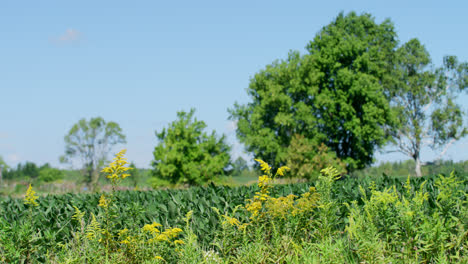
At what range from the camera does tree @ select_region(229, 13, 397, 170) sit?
3045 centimetres

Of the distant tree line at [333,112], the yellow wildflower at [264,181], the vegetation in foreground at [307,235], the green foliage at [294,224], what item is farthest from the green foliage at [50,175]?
the yellow wildflower at [264,181]

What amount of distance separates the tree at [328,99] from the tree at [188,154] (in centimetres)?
371

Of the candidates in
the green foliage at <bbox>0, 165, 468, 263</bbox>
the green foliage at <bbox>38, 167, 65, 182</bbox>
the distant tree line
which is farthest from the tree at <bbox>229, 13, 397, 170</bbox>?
the green foliage at <bbox>38, 167, 65, 182</bbox>

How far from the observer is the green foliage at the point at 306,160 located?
94.8 feet

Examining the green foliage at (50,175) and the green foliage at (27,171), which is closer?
the green foliage at (50,175)

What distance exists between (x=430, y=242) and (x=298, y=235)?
1.74 m

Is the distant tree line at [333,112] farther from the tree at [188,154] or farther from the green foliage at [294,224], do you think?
the green foliage at [294,224]

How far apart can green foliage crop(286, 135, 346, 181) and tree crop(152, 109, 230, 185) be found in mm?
4827

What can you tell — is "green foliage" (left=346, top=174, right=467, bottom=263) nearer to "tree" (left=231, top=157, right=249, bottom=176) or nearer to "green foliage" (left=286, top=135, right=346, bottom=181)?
"green foliage" (left=286, top=135, right=346, bottom=181)

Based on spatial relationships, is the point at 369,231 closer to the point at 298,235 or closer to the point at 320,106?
the point at 298,235

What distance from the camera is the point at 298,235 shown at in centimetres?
585

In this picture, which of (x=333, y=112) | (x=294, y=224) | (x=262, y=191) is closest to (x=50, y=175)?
(x=333, y=112)

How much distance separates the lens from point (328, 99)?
30406mm

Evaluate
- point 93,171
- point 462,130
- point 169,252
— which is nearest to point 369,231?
point 169,252
